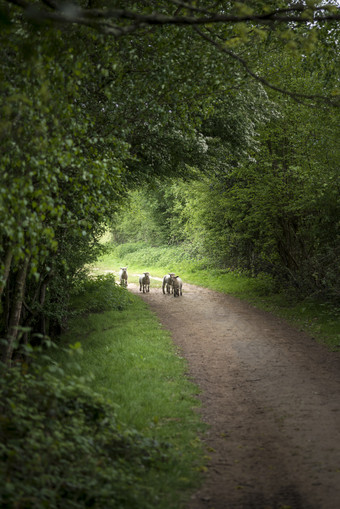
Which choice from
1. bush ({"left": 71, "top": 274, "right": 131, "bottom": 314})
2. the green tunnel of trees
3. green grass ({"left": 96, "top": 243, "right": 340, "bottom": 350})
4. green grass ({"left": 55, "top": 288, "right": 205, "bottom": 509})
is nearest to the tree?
the green tunnel of trees

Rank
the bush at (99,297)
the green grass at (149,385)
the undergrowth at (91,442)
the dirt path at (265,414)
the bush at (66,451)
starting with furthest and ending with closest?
the bush at (99,297), the green grass at (149,385), the dirt path at (265,414), the undergrowth at (91,442), the bush at (66,451)

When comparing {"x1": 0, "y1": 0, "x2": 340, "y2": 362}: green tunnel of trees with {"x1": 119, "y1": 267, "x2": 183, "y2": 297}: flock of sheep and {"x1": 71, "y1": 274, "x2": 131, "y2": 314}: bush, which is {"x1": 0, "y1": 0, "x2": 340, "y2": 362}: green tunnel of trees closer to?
{"x1": 71, "y1": 274, "x2": 131, "y2": 314}: bush

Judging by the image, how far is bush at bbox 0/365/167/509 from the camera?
414cm

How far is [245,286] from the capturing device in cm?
2319

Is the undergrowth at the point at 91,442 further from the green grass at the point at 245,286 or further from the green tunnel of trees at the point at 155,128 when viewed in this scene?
the green grass at the point at 245,286

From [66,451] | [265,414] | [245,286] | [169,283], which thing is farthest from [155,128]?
[245,286]

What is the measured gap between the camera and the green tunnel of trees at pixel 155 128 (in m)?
5.62

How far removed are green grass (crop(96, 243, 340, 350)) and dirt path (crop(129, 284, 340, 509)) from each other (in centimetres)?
94

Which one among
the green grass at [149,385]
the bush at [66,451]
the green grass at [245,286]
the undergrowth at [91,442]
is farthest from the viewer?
the green grass at [245,286]

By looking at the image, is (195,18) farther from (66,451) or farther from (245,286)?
(245,286)

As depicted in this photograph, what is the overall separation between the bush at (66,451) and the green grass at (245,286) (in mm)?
7739

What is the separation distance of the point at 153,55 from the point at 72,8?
5288mm

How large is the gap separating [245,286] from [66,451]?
19205 mm

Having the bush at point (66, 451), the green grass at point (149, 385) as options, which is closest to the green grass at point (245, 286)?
the green grass at point (149, 385)
